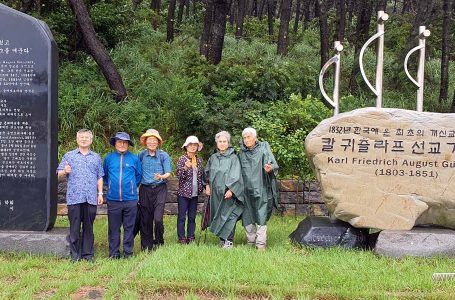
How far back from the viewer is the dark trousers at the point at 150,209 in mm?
6742

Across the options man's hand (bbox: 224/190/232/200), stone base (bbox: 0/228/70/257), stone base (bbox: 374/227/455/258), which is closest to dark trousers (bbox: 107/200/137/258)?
stone base (bbox: 0/228/70/257)

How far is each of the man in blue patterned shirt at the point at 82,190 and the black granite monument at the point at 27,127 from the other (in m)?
0.46

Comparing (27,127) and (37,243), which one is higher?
(27,127)

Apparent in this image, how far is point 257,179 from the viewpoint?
6.80 m

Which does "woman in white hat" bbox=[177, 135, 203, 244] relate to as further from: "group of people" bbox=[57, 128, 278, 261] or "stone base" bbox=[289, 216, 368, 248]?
"stone base" bbox=[289, 216, 368, 248]

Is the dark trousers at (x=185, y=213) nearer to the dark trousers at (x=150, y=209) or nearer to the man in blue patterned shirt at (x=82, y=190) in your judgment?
the dark trousers at (x=150, y=209)

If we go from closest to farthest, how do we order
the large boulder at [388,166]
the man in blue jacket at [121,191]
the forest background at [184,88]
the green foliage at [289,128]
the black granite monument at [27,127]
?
the man in blue jacket at [121,191], the black granite monument at [27,127], the large boulder at [388,166], the green foliage at [289,128], the forest background at [184,88]

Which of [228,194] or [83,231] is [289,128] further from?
[83,231]

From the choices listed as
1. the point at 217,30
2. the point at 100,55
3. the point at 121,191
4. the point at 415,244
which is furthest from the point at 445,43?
the point at 121,191

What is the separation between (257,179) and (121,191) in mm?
1637

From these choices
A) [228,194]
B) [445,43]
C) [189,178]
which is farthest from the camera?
[445,43]

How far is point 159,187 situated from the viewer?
6.78 meters

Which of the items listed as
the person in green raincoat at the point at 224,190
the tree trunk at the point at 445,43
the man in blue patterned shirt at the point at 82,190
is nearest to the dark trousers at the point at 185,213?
the person in green raincoat at the point at 224,190

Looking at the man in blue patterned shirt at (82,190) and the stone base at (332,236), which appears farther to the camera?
the stone base at (332,236)
